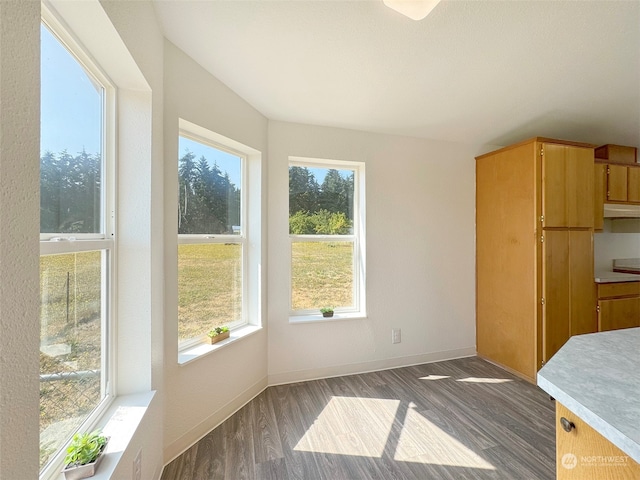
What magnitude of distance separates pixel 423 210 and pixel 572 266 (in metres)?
1.40

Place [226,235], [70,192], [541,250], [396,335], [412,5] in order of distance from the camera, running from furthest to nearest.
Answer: [396,335] → [541,250] → [226,235] → [70,192] → [412,5]

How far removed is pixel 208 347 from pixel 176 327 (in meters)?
0.34

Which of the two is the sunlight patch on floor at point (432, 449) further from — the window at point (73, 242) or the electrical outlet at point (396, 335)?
the window at point (73, 242)

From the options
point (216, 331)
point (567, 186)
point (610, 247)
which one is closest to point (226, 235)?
point (216, 331)

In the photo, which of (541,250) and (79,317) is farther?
(541,250)

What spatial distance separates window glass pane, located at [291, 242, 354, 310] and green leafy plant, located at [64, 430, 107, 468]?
1621 millimetres

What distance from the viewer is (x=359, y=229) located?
2.60 metres

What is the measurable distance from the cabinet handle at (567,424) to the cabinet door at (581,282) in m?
2.32

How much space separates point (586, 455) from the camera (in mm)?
642

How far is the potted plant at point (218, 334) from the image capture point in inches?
69.9

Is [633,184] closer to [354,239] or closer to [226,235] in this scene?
Answer: [354,239]

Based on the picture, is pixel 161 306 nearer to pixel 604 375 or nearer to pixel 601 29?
pixel 604 375

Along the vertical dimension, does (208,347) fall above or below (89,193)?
below

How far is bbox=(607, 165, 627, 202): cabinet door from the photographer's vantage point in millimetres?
2576
